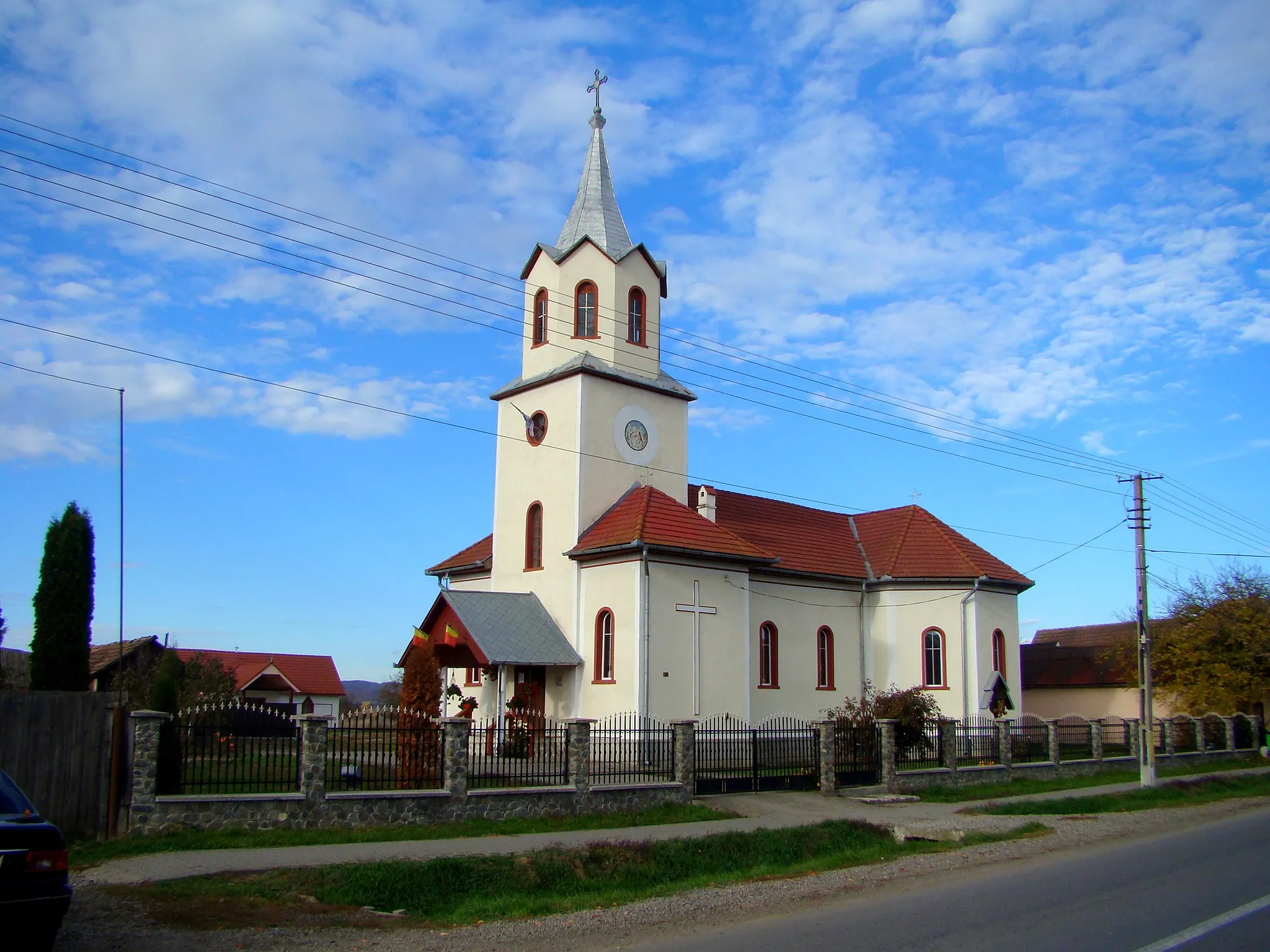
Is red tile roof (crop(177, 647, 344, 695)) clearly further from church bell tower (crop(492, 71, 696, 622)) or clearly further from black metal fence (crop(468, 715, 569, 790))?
black metal fence (crop(468, 715, 569, 790))

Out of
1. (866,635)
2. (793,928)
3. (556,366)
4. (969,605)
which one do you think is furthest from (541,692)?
(793,928)

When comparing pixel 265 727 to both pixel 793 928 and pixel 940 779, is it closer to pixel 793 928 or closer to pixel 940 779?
pixel 793 928

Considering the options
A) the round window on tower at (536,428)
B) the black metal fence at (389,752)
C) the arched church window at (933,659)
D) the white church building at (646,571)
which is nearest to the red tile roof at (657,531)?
the white church building at (646,571)

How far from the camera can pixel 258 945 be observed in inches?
358

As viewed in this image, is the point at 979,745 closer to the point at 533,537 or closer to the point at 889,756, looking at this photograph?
the point at 889,756

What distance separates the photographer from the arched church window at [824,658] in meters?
30.2

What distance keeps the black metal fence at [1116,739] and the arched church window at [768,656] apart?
9.17m

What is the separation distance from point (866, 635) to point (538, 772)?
1723 cm

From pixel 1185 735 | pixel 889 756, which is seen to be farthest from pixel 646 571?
pixel 1185 735

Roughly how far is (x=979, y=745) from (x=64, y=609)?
22.2 metres

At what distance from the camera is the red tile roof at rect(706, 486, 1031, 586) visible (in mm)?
30750

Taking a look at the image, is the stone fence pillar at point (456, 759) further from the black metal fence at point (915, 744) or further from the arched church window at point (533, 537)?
the arched church window at point (533, 537)

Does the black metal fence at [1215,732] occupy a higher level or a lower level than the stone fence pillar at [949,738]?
lower

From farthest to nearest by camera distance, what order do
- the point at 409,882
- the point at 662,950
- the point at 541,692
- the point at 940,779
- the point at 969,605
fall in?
the point at 969,605, the point at 541,692, the point at 940,779, the point at 409,882, the point at 662,950
